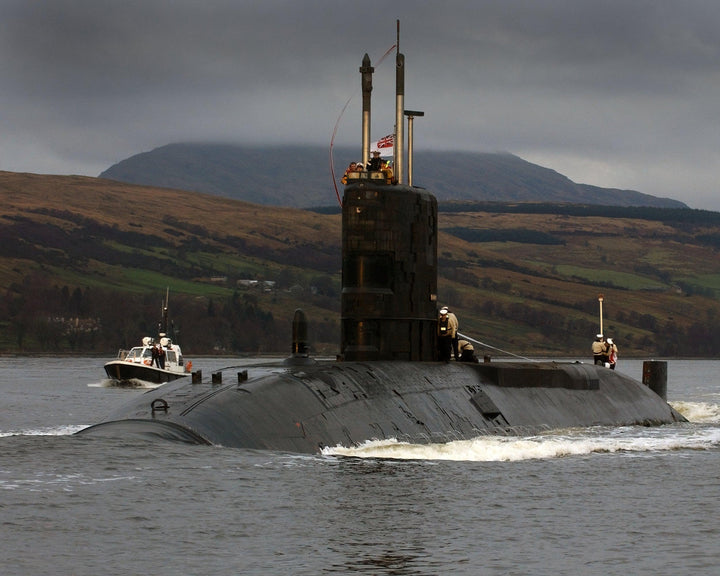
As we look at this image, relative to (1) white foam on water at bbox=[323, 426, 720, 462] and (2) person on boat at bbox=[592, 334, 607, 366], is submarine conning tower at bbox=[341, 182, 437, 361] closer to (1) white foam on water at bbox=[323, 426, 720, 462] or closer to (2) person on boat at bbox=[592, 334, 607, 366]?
(1) white foam on water at bbox=[323, 426, 720, 462]

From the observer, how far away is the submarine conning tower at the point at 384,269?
2691 centimetres

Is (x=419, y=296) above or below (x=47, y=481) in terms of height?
above

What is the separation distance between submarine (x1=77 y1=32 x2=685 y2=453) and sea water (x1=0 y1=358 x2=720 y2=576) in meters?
0.62

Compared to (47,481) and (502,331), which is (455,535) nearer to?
(47,481)

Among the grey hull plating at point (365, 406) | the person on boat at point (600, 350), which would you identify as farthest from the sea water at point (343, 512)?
the person on boat at point (600, 350)

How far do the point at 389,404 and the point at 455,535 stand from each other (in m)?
7.39

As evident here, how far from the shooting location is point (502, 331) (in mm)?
198125

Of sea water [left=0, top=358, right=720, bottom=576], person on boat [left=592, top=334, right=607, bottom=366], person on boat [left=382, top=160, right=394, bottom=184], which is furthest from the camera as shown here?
person on boat [left=592, top=334, right=607, bottom=366]

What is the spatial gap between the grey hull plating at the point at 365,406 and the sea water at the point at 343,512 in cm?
53

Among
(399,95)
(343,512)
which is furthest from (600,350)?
(343,512)

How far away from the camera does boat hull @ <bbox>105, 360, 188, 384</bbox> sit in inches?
3403

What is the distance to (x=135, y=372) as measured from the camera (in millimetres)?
87375

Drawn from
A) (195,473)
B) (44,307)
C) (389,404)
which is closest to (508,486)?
(389,404)

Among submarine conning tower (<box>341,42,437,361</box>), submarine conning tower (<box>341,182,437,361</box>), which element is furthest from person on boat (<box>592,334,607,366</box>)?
submarine conning tower (<box>341,182,437,361</box>)
